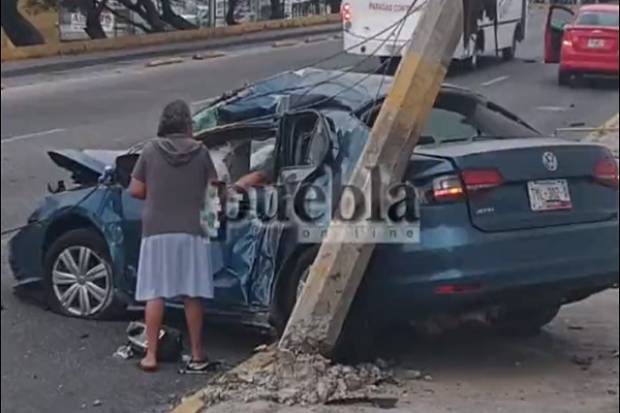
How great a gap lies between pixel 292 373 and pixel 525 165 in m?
1.46

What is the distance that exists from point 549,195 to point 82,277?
2.61 meters

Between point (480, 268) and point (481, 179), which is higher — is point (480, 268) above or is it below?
below

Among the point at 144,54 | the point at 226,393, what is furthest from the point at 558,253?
the point at 144,54

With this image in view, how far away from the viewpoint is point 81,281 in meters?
8.59

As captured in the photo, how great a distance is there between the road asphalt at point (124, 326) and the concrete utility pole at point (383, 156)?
0.84ft

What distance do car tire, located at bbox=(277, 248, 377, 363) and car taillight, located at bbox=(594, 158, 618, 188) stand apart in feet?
4.42

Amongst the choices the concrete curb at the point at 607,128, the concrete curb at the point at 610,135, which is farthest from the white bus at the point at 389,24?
the concrete curb at the point at 610,135

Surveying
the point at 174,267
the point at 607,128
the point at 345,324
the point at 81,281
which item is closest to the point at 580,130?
the point at 607,128

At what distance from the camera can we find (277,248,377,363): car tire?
7.43 m

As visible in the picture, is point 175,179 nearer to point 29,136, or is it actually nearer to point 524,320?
point 524,320

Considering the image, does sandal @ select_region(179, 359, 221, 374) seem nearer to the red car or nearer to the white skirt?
the white skirt

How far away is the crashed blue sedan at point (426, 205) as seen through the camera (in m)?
7.07

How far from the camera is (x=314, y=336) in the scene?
7.33 meters

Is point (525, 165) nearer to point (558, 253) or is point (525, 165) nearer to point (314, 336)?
point (558, 253)
